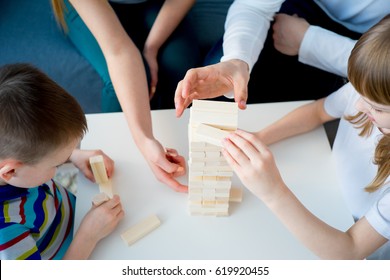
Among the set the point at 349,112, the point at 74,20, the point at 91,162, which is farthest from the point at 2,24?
the point at 349,112

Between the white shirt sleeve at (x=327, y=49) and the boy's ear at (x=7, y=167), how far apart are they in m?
0.91

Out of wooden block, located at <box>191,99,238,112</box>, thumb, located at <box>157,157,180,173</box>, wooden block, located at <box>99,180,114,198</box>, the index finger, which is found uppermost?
wooden block, located at <box>191,99,238,112</box>

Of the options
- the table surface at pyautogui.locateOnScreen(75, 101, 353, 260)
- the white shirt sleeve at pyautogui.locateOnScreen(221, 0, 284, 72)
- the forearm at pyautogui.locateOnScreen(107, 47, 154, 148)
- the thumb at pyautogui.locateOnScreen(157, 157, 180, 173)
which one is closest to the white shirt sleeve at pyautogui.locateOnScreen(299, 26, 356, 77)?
the white shirt sleeve at pyautogui.locateOnScreen(221, 0, 284, 72)

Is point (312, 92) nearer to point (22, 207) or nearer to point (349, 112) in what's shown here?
point (349, 112)

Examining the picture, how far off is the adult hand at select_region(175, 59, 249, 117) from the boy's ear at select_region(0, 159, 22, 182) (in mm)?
337

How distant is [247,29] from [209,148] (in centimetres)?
54

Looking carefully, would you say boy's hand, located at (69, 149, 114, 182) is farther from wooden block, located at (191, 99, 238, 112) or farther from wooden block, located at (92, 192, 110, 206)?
wooden block, located at (191, 99, 238, 112)

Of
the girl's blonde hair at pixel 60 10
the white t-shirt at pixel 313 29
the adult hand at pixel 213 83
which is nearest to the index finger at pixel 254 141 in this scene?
the adult hand at pixel 213 83

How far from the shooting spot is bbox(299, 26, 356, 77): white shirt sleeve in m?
1.36

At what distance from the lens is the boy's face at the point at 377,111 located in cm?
95

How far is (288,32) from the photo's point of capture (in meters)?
1.48

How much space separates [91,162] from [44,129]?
0.20 meters

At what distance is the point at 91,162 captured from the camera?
1.06m

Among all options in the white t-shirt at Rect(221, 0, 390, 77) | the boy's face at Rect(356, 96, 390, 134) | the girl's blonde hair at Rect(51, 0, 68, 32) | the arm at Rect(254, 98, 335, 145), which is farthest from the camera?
the girl's blonde hair at Rect(51, 0, 68, 32)
